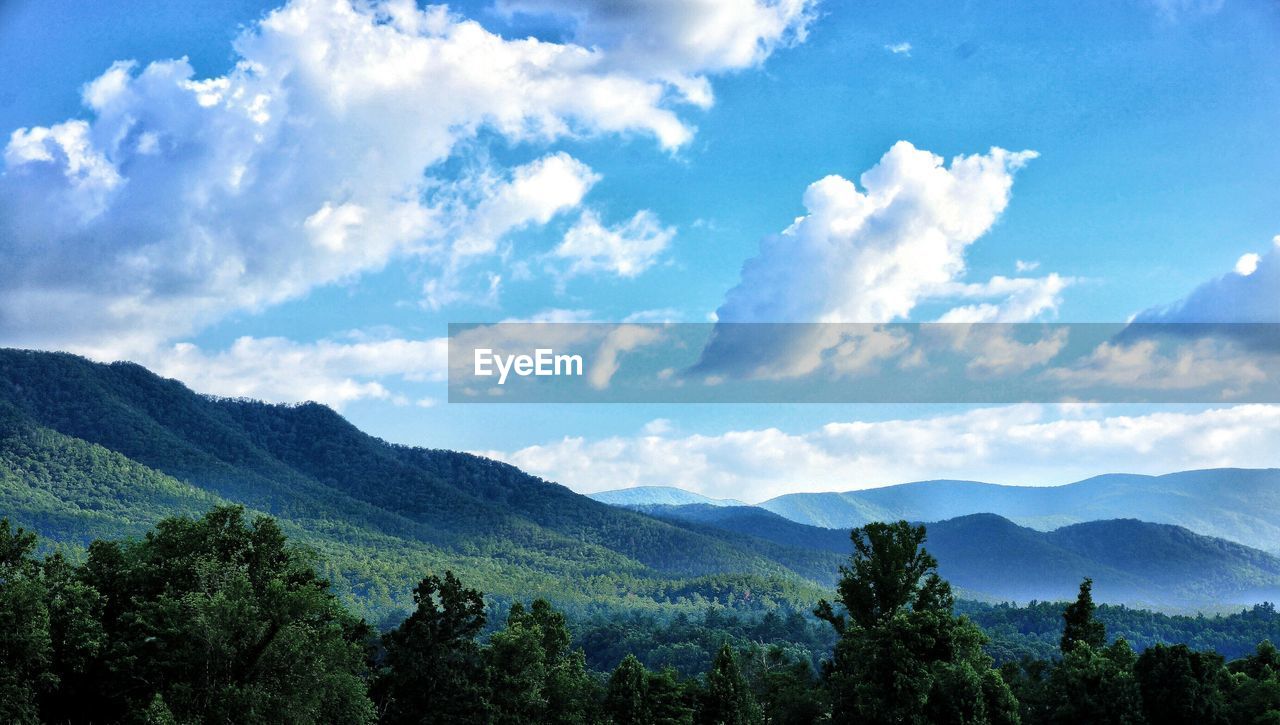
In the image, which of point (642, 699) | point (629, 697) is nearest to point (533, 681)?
point (629, 697)

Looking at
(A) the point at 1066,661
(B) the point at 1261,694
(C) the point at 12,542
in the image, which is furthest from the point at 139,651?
(B) the point at 1261,694

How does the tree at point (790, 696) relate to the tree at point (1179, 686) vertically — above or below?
below

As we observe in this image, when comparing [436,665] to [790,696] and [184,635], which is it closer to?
[184,635]

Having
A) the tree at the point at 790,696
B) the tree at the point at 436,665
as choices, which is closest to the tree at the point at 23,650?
the tree at the point at 436,665

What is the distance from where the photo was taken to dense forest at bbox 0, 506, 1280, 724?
45875mm

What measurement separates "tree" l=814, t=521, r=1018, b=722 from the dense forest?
0.32 feet

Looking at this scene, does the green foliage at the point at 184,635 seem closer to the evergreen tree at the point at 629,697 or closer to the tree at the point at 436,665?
the tree at the point at 436,665

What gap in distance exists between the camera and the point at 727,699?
64250 mm

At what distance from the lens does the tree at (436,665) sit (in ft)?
189

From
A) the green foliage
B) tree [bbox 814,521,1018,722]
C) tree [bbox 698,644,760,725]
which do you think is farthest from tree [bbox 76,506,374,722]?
tree [bbox 814,521,1018,722]

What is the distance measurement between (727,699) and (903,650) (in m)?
20.0

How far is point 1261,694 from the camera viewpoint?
171ft

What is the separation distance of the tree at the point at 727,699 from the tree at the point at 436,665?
15755 millimetres

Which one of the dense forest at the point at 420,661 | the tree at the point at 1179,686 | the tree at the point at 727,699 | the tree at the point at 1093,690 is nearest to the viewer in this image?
the dense forest at the point at 420,661
